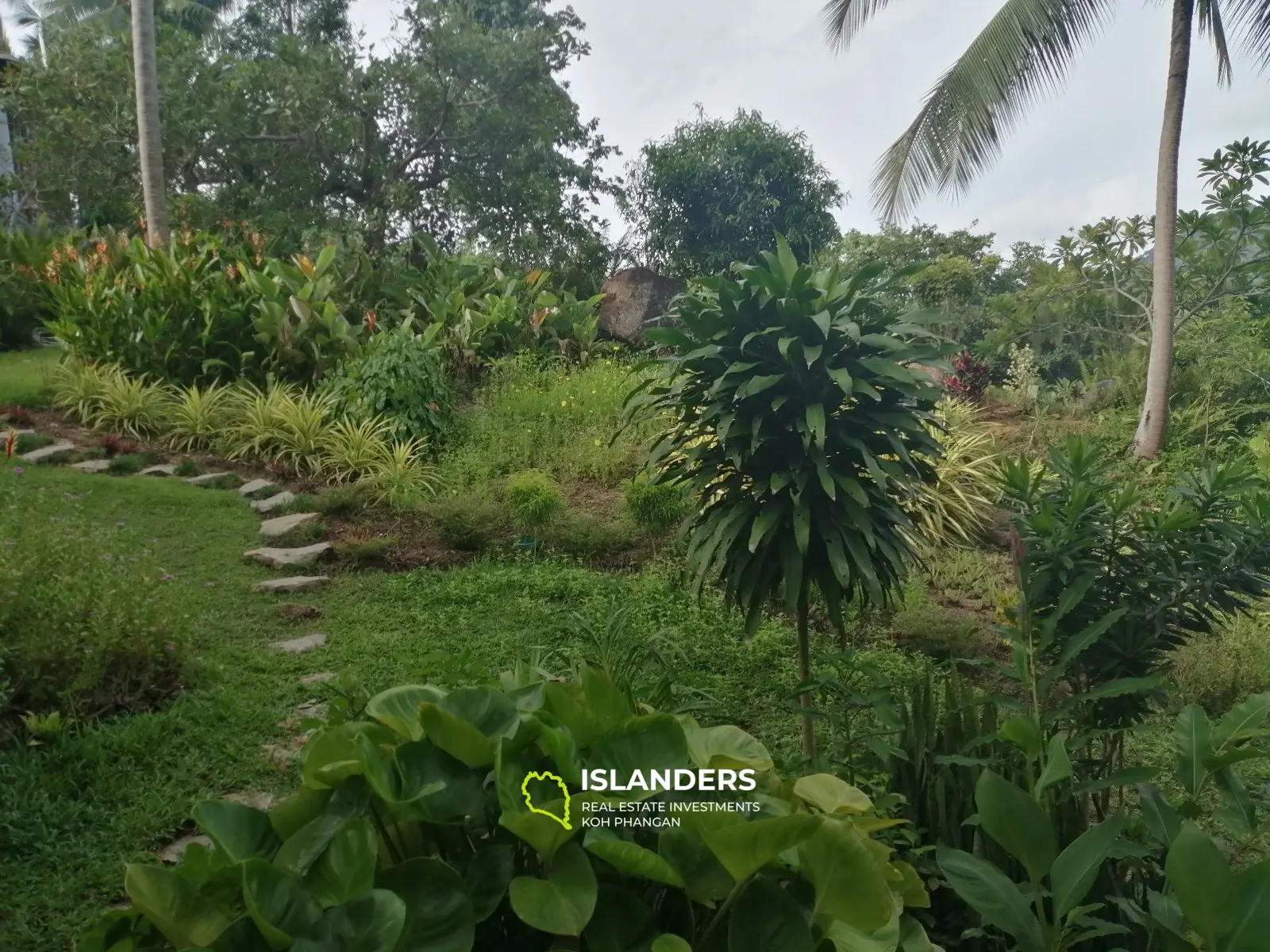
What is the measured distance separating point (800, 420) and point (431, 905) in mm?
1535

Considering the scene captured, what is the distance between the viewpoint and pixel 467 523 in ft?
13.4

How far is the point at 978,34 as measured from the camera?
218 inches

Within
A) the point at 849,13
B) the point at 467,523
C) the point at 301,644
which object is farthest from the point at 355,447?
the point at 849,13

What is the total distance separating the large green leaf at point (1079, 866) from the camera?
3.22ft

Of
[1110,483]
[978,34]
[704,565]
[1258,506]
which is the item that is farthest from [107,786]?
[978,34]

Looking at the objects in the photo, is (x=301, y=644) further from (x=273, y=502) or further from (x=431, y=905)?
(x=431, y=905)

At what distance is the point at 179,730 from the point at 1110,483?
2343 mm

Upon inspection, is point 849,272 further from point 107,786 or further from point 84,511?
point 84,511

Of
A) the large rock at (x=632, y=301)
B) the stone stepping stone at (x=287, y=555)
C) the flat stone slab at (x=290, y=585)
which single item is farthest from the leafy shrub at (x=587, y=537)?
the large rock at (x=632, y=301)

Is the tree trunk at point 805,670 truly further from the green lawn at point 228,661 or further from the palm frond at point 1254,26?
the palm frond at point 1254,26

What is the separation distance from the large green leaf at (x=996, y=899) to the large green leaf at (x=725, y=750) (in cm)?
27

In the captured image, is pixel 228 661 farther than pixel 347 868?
Yes

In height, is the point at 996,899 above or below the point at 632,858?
below

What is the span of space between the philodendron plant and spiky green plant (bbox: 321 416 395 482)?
14.3 feet
